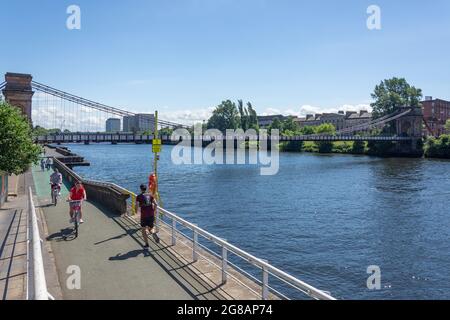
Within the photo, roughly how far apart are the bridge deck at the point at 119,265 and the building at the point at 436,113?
143 metres

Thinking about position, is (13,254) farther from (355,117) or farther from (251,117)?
(355,117)

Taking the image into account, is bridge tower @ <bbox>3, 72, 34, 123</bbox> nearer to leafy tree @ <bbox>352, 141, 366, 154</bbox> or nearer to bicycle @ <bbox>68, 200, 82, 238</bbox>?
bicycle @ <bbox>68, 200, 82, 238</bbox>

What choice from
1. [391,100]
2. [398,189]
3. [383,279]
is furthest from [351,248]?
[391,100]

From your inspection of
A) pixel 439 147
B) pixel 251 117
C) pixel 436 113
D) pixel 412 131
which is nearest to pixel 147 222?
pixel 439 147

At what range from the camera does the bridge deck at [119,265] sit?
7723 millimetres

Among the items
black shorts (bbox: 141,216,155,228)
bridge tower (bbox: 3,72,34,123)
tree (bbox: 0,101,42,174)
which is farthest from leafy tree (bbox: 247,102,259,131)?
black shorts (bbox: 141,216,155,228)

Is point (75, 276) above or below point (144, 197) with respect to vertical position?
below

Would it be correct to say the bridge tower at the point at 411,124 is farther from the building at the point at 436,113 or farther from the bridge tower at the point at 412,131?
the building at the point at 436,113

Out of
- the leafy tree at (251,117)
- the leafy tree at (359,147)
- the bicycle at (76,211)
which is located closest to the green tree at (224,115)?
the leafy tree at (251,117)
